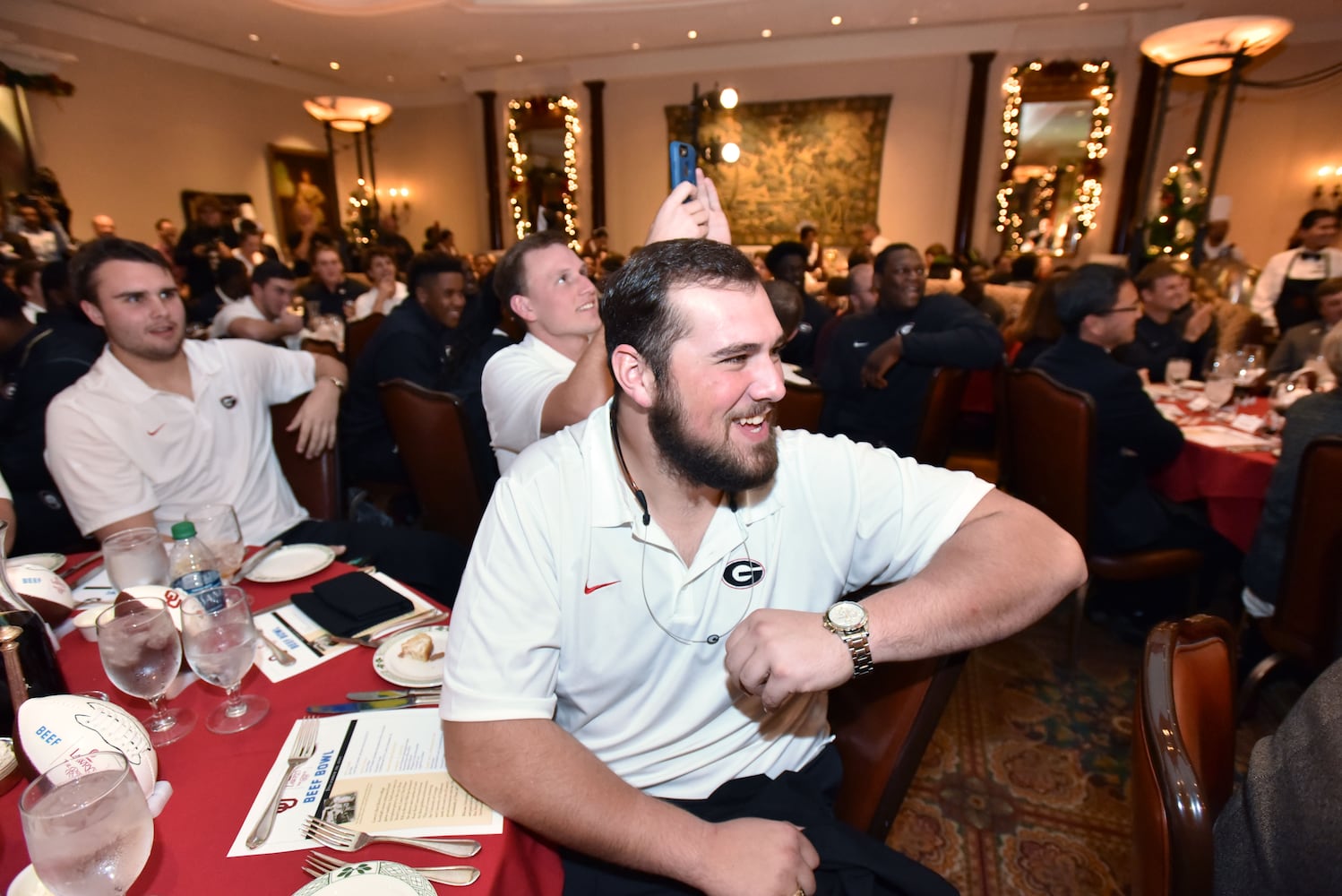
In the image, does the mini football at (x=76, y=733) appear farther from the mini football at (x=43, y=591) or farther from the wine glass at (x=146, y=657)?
the mini football at (x=43, y=591)

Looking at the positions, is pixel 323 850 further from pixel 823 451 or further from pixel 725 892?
pixel 823 451

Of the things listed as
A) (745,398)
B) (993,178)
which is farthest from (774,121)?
(745,398)

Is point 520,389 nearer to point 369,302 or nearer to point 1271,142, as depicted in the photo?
point 369,302

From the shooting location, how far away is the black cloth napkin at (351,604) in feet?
4.29

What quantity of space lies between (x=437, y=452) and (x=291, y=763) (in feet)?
4.99

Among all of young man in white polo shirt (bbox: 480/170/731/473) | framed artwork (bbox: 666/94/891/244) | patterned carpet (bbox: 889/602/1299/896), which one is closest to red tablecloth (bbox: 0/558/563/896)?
young man in white polo shirt (bbox: 480/170/731/473)

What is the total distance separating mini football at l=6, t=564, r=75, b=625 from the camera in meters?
1.22

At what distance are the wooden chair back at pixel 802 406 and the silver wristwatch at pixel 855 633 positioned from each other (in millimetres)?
1406

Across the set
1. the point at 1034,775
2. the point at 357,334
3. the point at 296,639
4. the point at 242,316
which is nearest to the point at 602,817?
the point at 296,639

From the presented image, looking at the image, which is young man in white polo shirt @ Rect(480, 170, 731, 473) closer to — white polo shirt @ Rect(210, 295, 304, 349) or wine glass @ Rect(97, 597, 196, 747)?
wine glass @ Rect(97, 597, 196, 747)

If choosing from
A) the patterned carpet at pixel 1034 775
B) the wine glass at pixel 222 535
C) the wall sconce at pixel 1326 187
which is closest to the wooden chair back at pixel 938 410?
the patterned carpet at pixel 1034 775

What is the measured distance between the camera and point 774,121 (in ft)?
33.9

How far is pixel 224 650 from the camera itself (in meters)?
1.06

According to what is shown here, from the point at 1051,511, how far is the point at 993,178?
8717mm
